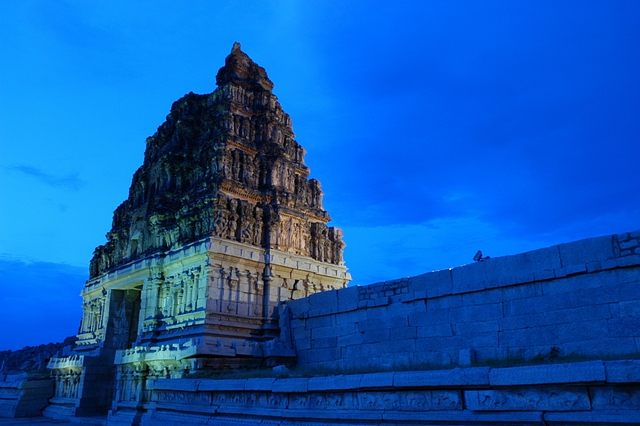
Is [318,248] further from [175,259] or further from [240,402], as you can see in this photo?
[240,402]

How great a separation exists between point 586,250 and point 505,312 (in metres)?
2.44

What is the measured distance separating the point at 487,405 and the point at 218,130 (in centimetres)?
1880

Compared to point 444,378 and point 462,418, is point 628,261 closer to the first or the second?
point 444,378

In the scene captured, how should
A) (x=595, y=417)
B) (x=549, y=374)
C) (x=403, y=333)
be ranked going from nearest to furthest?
(x=595, y=417), (x=549, y=374), (x=403, y=333)

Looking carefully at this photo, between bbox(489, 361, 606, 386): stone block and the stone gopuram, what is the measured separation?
37.9 ft

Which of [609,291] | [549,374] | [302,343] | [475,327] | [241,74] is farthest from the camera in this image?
[241,74]

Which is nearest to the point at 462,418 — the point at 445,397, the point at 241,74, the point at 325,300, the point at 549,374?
the point at 445,397

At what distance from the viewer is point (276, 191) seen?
75.8 feet

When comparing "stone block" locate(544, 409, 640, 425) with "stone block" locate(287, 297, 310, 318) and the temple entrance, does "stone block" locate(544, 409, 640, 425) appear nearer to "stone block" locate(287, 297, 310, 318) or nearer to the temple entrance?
"stone block" locate(287, 297, 310, 318)

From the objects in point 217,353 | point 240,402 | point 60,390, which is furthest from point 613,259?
point 60,390

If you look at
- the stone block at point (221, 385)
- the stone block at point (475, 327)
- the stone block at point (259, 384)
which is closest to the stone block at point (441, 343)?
the stone block at point (475, 327)

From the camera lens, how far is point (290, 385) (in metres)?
11.4

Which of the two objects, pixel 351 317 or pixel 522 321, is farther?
pixel 351 317

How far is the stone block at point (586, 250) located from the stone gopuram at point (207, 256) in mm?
10875
